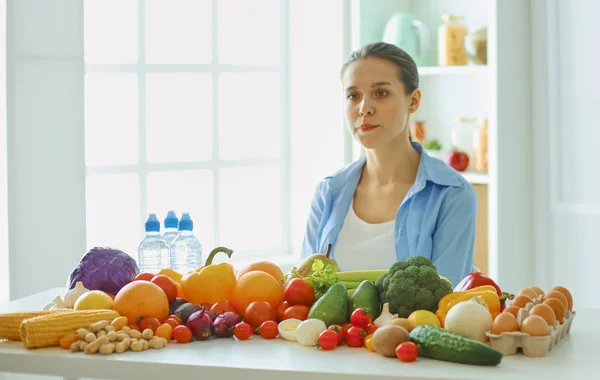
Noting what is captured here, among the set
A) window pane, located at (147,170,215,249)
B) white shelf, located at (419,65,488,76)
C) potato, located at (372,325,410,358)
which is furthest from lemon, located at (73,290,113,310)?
white shelf, located at (419,65,488,76)

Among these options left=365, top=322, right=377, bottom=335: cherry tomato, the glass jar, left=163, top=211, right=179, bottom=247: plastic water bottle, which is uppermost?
the glass jar

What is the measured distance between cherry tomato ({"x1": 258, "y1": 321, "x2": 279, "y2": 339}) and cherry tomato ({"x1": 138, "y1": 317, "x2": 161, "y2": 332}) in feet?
0.67

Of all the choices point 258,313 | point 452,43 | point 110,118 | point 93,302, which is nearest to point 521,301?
point 258,313

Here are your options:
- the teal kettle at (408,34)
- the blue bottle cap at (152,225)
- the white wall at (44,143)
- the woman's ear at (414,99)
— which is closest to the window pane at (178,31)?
the white wall at (44,143)

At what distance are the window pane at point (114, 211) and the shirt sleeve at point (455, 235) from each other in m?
1.60

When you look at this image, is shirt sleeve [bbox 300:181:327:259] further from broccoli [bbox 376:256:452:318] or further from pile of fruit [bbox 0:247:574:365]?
broccoli [bbox 376:256:452:318]

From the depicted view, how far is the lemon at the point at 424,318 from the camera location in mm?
1719

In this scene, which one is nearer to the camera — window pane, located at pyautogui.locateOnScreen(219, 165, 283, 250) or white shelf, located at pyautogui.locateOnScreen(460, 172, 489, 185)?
white shelf, located at pyautogui.locateOnScreen(460, 172, 489, 185)

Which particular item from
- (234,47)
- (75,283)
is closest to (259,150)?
(234,47)

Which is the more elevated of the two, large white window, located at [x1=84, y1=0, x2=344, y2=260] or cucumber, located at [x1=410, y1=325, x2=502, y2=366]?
large white window, located at [x1=84, y1=0, x2=344, y2=260]

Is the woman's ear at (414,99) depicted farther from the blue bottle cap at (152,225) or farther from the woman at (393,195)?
the blue bottle cap at (152,225)

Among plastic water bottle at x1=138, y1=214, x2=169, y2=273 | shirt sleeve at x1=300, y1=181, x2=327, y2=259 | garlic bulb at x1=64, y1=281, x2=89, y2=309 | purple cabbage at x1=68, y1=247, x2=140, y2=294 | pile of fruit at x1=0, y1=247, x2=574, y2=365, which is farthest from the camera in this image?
shirt sleeve at x1=300, y1=181, x2=327, y2=259

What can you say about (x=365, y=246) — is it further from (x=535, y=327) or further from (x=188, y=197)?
(x=188, y=197)

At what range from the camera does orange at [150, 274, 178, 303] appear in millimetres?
1937
